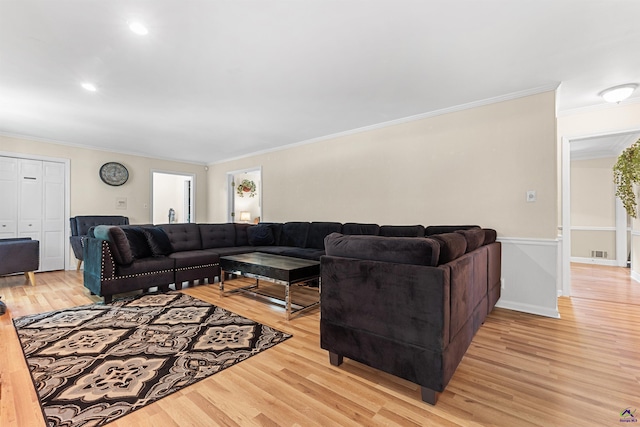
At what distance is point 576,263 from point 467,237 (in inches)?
244

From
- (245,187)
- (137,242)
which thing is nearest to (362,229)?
(137,242)

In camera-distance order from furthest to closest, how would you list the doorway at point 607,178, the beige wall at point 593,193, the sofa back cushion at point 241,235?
the beige wall at point 593,193 → the sofa back cushion at point 241,235 → the doorway at point 607,178

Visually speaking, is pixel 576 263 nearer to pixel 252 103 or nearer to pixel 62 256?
pixel 252 103

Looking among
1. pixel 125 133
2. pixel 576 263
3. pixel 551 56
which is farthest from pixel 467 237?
pixel 576 263

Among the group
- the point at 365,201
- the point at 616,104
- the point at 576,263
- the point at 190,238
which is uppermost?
the point at 616,104

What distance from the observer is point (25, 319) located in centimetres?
285

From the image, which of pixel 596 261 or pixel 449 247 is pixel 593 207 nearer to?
pixel 596 261

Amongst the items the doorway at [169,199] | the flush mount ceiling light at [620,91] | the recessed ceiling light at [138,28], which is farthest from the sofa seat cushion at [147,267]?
the flush mount ceiling light at [620,91]

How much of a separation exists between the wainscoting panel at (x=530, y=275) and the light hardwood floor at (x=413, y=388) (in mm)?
355

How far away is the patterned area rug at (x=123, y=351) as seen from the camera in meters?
→ 1.63

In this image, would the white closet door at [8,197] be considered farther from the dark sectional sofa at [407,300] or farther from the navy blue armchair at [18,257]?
the dark sectional sofa at [407,300]

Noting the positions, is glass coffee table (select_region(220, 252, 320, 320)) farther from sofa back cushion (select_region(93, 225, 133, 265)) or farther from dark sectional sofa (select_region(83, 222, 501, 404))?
sofa back cushion (select_region(93, 225, 133, 265))

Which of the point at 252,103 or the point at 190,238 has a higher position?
the point at 252,103

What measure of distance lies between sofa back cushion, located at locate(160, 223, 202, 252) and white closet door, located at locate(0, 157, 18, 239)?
2797mm
